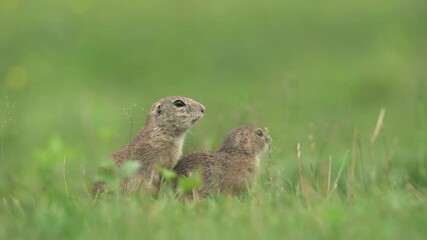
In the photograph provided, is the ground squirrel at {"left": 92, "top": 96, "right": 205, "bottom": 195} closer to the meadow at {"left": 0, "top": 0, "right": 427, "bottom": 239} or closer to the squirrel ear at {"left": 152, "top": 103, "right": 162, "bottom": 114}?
the squirrel ear at {"left": 152, "top": 103, "right": 162, "bottom": 114}

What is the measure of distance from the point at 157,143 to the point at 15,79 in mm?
7445

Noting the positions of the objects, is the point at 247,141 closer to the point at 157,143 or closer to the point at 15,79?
the point at 157,143

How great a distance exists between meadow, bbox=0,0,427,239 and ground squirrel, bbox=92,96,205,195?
0.24 m

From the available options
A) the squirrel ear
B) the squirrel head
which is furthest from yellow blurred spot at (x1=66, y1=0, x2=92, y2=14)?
the squirrel head

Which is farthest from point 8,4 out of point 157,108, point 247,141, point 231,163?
point 231,163

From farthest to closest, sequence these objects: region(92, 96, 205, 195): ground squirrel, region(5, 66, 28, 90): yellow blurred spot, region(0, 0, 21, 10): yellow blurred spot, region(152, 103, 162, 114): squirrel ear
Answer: region(0, 0, 21, 10): yellow blurred spot, region(5, 66, 28, 90): yellow blurred spot, region(152, 103, 162, 114): squirrel ear, region(92, 96, 205, 195): ground squirrel

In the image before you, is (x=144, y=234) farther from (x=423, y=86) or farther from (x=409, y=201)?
(x=423, y=86)

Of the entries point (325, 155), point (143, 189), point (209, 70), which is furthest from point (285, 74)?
point (143, 189)

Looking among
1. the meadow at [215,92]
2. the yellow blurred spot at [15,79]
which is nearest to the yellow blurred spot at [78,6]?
the meadow at [215,92]

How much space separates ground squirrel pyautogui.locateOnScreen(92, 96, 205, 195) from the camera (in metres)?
8.35

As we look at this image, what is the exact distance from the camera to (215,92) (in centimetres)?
1780

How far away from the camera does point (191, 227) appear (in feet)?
21.4

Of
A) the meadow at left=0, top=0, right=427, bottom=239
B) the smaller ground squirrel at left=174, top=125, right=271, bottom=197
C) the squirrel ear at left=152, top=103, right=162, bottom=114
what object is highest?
the squirrel ear at left=152, top=103, right=162, bottom=114

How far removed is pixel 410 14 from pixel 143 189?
464 inches
